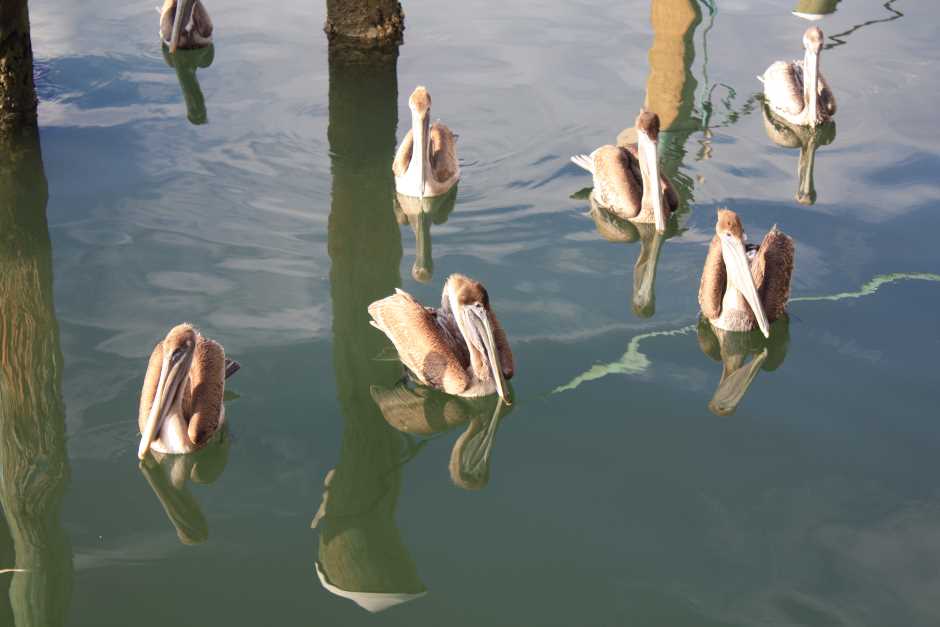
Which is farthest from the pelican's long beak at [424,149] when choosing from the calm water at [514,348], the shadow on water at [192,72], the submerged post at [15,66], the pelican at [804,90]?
the pelican at [804,90]

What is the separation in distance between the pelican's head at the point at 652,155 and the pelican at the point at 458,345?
210cm

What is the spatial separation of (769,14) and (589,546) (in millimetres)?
8549

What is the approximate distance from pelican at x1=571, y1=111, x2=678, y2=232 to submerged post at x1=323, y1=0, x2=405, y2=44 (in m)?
3.00

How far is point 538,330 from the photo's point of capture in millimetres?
7004

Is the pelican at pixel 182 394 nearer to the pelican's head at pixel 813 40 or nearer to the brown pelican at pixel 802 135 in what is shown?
the brown pelican at pixel 802 135

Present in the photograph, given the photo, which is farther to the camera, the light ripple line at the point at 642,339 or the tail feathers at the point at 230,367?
the light ripple line at the point at 642,339

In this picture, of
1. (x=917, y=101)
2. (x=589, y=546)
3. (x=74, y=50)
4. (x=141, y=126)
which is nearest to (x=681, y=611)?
(x=589, y=546)

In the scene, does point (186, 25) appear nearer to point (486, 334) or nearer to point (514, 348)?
point (514, 348)

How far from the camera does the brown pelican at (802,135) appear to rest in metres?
9.60

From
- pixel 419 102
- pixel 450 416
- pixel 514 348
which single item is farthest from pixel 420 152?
pixel 450 416

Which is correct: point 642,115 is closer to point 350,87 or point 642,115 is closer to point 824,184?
point 824,184

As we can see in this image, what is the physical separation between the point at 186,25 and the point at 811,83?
17.2 feet

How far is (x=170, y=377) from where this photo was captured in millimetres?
5656

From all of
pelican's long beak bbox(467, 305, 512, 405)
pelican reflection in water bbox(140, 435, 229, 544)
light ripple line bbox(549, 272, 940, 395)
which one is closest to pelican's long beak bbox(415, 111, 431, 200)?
light ripple line bbox(549, 272, 940, 395)
